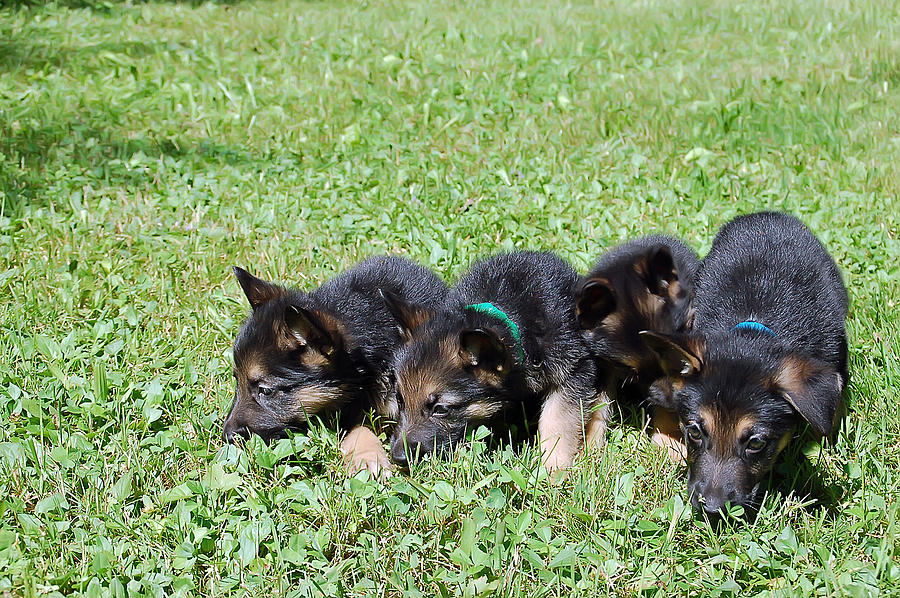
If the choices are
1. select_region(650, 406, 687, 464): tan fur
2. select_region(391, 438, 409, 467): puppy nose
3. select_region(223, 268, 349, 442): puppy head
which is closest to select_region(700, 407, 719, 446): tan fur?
select_region(650, 406, 687, 464): tan fur

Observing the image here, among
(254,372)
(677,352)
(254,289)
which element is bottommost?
(254,372)

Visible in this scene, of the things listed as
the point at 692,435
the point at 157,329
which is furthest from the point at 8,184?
the point at 692,435

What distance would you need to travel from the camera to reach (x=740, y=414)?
3645mm

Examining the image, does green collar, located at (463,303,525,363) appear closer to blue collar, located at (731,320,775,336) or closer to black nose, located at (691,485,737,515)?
blue collar, located at (731,320,775,336)

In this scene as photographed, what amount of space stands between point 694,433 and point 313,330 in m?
1.79

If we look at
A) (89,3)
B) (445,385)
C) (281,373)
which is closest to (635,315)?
(445,385)

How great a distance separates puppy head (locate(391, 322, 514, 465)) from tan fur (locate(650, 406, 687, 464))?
79 centimetres

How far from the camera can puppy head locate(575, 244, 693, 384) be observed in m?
4.63

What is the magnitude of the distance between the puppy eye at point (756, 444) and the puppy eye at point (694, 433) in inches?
7.8

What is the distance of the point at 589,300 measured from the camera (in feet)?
15.5

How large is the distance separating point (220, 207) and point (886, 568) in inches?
191

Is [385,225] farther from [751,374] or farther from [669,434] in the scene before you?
[751,374]

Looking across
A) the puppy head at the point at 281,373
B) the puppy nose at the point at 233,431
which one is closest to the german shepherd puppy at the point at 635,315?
the puppy head at the point at 281,373

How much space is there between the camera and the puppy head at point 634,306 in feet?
15.2
